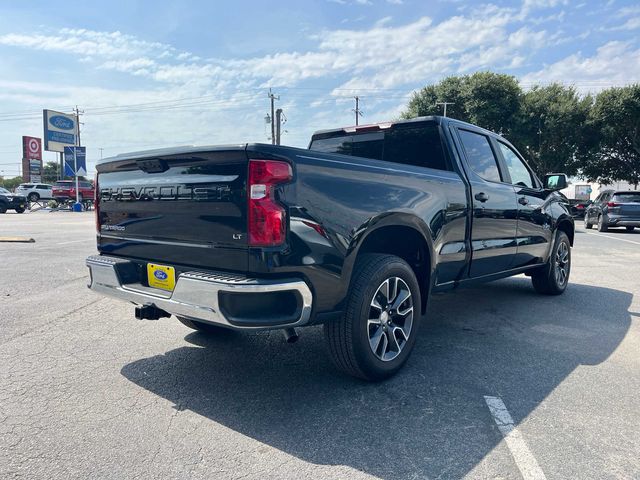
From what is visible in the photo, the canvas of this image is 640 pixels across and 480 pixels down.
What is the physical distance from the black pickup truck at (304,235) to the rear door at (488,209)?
2 cm

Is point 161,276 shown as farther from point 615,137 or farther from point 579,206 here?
point 615,137

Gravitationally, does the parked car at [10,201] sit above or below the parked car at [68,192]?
below

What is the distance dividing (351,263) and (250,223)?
2.37ft

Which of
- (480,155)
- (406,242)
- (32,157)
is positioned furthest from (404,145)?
(32,157)

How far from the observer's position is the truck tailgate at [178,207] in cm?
266

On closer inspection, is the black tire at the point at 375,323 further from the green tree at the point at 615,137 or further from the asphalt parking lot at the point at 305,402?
the green tree at the point at 615,137

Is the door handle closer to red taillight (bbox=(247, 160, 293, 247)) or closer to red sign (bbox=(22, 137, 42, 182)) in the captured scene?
red taillight (bbox=(247, 160, 293, 247))

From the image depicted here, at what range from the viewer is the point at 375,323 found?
3.22 metres

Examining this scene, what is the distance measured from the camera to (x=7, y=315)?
4.96 metres

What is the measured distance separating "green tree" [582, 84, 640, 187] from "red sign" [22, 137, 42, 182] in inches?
2396

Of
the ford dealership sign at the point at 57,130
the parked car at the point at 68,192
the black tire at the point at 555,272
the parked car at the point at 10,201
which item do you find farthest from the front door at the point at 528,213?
the ford dealership sign at the point at 57,130

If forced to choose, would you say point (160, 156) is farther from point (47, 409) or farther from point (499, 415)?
point (499, 415)

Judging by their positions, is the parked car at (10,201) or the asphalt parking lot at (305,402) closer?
the asphalt parking lot at (305,402)

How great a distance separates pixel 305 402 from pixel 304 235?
1095 millimetres
